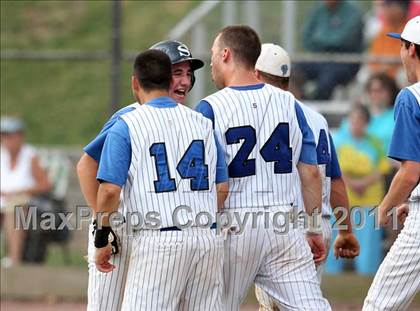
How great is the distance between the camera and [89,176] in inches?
262

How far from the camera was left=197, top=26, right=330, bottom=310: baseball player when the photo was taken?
6613 millimetres

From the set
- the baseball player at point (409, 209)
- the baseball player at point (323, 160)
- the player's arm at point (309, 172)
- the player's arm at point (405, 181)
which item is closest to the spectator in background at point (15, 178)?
the baseball player at point (323, 160)

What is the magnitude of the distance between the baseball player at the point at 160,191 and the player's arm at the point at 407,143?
1.15m

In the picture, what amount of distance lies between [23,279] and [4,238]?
0.75m

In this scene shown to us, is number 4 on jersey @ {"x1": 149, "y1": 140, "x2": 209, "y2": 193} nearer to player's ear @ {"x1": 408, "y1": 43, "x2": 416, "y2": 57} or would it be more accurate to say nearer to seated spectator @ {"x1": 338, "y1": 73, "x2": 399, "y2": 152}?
player's ear @ {"x1": 408, "y1": 43, "x2": 416, "y2": 57}

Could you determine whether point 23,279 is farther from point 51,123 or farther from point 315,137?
point 315,137

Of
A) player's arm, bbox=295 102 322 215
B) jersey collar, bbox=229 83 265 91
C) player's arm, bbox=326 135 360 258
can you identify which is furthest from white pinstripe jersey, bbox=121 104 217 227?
player's arm, bbox=326 135 360 258

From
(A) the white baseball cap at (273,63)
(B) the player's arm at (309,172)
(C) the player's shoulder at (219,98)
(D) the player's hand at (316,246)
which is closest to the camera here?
(C) the player's shoulder at (219,98)

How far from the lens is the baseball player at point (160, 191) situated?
20.2 feet

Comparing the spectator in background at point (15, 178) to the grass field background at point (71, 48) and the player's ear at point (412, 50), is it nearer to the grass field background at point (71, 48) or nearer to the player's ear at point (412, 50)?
the grass field background at point (71, 48)

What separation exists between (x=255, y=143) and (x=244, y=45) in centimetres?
62

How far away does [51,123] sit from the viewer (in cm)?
1269

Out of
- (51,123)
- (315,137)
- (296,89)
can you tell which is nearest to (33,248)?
(51,123)

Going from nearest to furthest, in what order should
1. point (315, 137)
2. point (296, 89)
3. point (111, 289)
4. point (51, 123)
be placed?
point (111, 289), point (315, 137), point (296, 89), point (51, 123)
